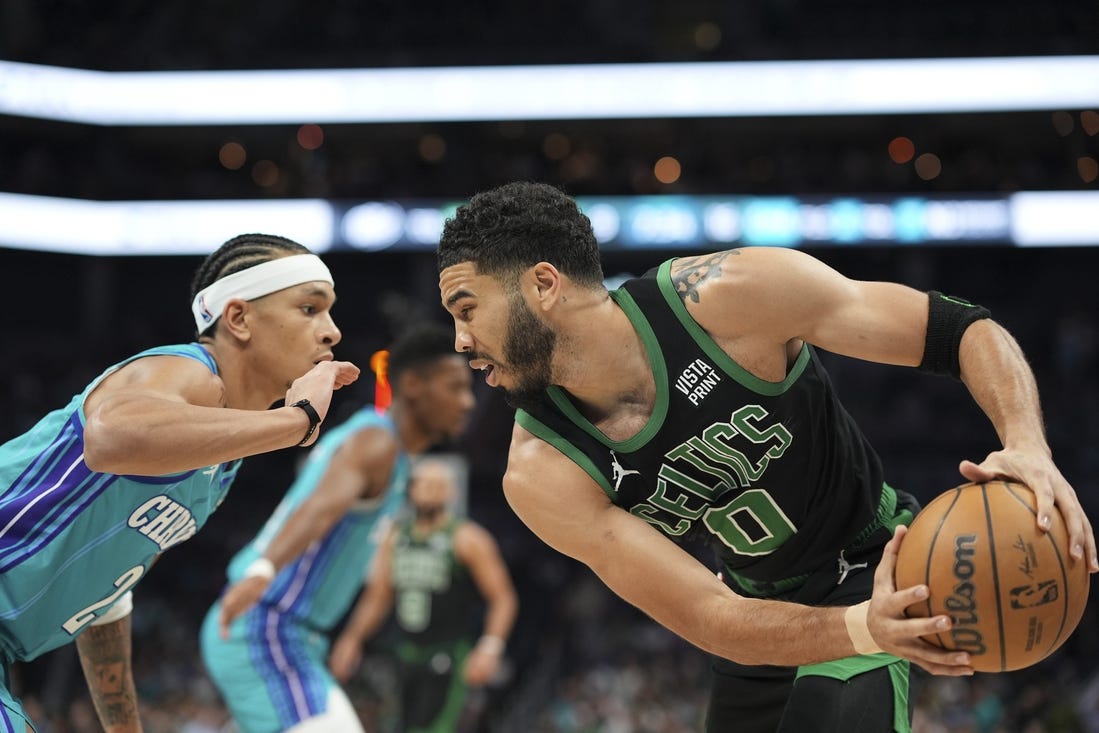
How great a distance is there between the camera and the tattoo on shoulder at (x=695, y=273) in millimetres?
3248

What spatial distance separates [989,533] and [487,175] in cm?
1864

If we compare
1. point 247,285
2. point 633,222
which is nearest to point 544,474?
point 247,285

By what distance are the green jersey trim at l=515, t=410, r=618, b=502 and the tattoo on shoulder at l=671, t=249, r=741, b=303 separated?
510mm

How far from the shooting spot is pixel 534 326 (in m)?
3.19

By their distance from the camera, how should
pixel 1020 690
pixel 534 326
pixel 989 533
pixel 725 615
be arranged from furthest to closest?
1. pixel 1020 690
2. pixel 534 326
3. pixel 725 615
4. pixel 989 533

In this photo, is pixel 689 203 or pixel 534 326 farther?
pixel 689 203

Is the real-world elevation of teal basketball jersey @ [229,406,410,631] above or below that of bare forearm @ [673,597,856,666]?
below

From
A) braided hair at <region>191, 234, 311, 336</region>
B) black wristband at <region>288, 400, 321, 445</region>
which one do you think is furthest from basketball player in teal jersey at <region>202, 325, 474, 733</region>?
black wristband at <region>288, 400, 321, 445</region>

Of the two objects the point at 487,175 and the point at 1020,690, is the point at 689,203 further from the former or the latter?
the point at 1020,690

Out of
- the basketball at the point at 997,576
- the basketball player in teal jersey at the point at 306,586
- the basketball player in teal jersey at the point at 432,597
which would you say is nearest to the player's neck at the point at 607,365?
the basketball at the point at 997,576

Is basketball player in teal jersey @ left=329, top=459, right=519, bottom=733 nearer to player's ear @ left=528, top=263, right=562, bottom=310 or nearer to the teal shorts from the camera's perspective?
the teal shorts

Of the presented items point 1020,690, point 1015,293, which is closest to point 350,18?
point 1015,293

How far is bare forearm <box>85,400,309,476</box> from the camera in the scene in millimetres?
2861

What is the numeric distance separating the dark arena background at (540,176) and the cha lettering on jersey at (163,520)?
11.4 meters
